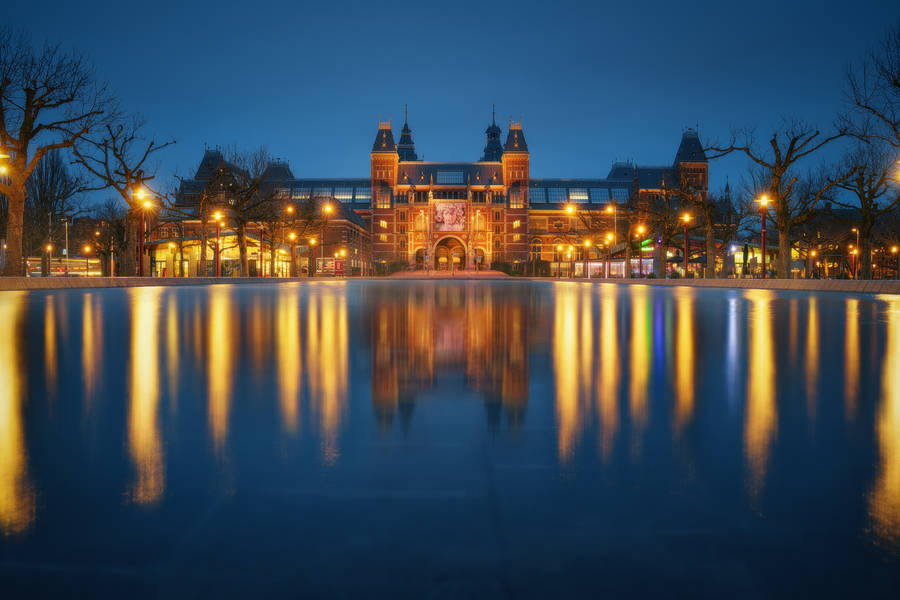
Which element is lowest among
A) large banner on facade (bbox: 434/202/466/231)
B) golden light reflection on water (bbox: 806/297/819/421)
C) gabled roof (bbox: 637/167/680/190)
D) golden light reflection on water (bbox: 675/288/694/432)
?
golden light reflection on water (bbox: 806/297/819/421)

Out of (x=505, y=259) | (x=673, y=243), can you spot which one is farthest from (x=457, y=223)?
(x=673, y=243)

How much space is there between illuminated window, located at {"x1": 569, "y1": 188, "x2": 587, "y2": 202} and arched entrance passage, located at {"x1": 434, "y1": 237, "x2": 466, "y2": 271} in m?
21.4

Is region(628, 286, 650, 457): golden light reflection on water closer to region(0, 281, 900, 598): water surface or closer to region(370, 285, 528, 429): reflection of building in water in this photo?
region(0, 281, 900, 598): water surface

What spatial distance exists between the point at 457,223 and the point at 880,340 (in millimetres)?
94397

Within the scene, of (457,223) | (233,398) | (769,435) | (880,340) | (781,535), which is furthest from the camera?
(457,223)

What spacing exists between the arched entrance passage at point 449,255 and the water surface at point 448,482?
103068mm

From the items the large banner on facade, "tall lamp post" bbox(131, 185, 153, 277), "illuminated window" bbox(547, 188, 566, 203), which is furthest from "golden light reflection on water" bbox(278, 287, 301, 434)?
"illuminated window" bbox(547, 188, 566, 203)

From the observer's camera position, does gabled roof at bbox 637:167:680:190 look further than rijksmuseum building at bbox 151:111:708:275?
Yes

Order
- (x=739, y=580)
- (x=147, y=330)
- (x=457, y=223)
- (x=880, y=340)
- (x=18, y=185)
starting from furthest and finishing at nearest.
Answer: (x=457, y=223) < (x=18, y=185) < (x=147, y=330) < (x=880, y=340) < (x=739, y=580)

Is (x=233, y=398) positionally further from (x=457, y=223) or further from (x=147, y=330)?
(x=457, y=223)

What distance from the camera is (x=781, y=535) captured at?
107 centimetres

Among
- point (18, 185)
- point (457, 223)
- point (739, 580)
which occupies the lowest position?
point (739, 580)

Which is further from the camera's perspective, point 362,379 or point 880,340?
point 880,340

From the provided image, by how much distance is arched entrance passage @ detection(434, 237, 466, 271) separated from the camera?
106375 mm
